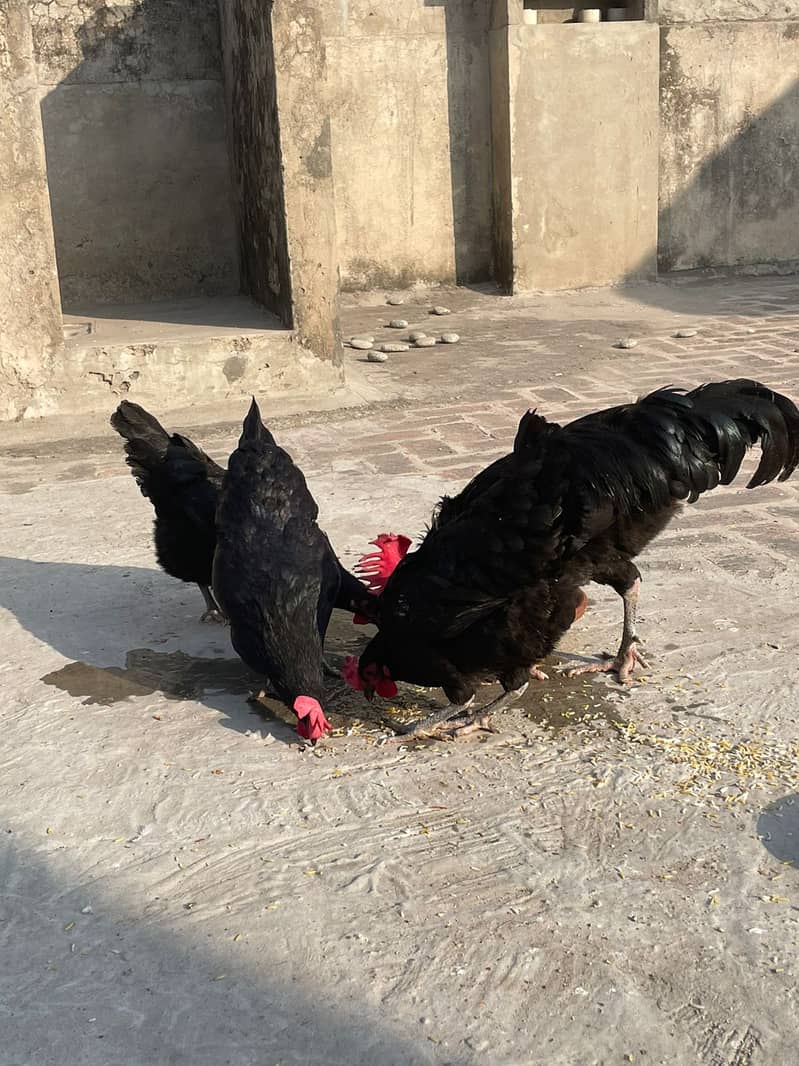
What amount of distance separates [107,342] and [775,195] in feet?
28.7

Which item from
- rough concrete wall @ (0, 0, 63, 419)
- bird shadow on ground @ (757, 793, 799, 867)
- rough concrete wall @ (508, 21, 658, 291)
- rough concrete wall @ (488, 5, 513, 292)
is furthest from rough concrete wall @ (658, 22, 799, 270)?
bird shadow on ground @ (757, 793, 799, 867)

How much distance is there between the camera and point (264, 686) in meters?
4.15

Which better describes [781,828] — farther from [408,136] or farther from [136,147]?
[408,136]

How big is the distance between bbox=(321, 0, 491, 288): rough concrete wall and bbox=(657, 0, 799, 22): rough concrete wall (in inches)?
81.7

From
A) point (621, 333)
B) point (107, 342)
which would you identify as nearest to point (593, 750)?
point (107, 342)

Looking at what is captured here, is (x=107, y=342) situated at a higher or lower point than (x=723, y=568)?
higher

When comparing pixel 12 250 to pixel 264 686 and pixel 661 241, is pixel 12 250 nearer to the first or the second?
pixel 264 686

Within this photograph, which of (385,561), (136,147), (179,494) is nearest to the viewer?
(385,561)

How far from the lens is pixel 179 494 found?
457 centimetres

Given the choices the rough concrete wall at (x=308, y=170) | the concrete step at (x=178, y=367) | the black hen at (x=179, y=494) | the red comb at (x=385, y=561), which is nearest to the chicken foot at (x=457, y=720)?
the red comb at (x=385, y=561)

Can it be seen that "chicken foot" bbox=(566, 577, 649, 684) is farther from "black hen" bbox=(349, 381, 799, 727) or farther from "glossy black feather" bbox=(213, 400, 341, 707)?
"glossy black feather" bbox=(213, 400, 341, 707)

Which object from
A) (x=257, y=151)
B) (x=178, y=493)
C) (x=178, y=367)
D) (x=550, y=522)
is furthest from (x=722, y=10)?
(x=550, y=522)

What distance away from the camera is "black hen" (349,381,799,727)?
348cm

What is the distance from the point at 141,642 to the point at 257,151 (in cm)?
524
